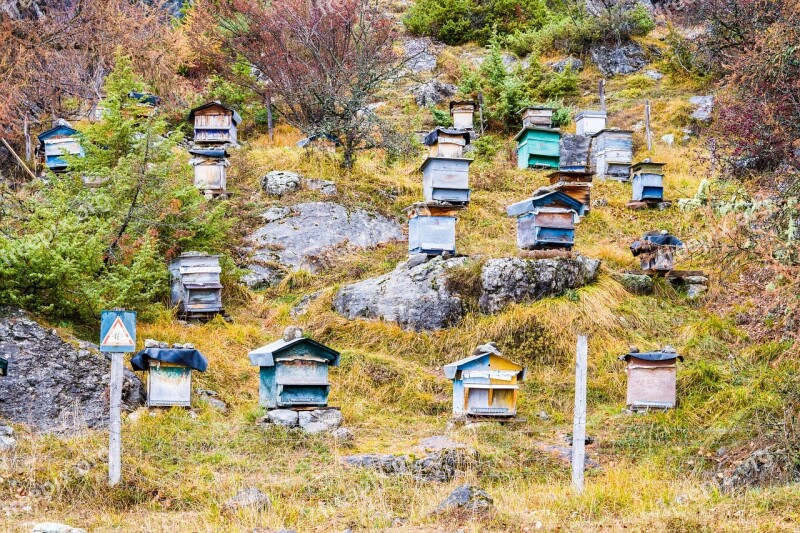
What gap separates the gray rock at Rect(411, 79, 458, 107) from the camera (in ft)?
105

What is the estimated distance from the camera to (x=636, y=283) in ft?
55.7

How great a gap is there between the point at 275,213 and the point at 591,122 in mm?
11935

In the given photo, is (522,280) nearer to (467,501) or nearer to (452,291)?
A: (452,291)

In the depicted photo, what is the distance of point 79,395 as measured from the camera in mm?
11719

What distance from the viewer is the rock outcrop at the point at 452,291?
15.8 m

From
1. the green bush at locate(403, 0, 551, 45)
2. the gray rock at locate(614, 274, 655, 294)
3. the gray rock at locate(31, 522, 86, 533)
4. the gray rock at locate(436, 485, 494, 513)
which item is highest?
the green bush at locate(403, 0, 551, 45)

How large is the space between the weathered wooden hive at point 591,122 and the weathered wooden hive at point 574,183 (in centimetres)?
645

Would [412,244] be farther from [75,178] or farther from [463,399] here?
[75,178]

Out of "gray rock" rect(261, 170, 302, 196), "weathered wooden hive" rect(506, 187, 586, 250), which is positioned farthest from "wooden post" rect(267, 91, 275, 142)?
"weathered wooden hive" rect(506, 187, 586, 250)

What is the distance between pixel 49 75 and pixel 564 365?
835 inches

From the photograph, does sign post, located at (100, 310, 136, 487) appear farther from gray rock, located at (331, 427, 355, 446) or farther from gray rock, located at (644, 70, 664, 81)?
gray rock, located at (644, 70, 664, 81)

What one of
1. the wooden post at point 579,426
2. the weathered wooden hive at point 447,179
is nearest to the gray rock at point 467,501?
the wooden post at point 579,426

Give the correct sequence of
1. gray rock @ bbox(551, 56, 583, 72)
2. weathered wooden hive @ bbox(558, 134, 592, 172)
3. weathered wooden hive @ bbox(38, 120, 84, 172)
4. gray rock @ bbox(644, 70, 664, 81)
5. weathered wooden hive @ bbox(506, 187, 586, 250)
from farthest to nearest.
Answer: gray rock @ bbox(551, 56, 583, 72)
gray rock @ bbox(644, 70, 664, 81)
weathered wooden hive @ bbox(558, 134, 592, 172)
weathered wooden hive @ bbox(38, 120, 84, 172)
weathered wooden hive @ bbox(506, 187, 586, 250)

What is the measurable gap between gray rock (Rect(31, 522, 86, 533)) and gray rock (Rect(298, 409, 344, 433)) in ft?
14.5
